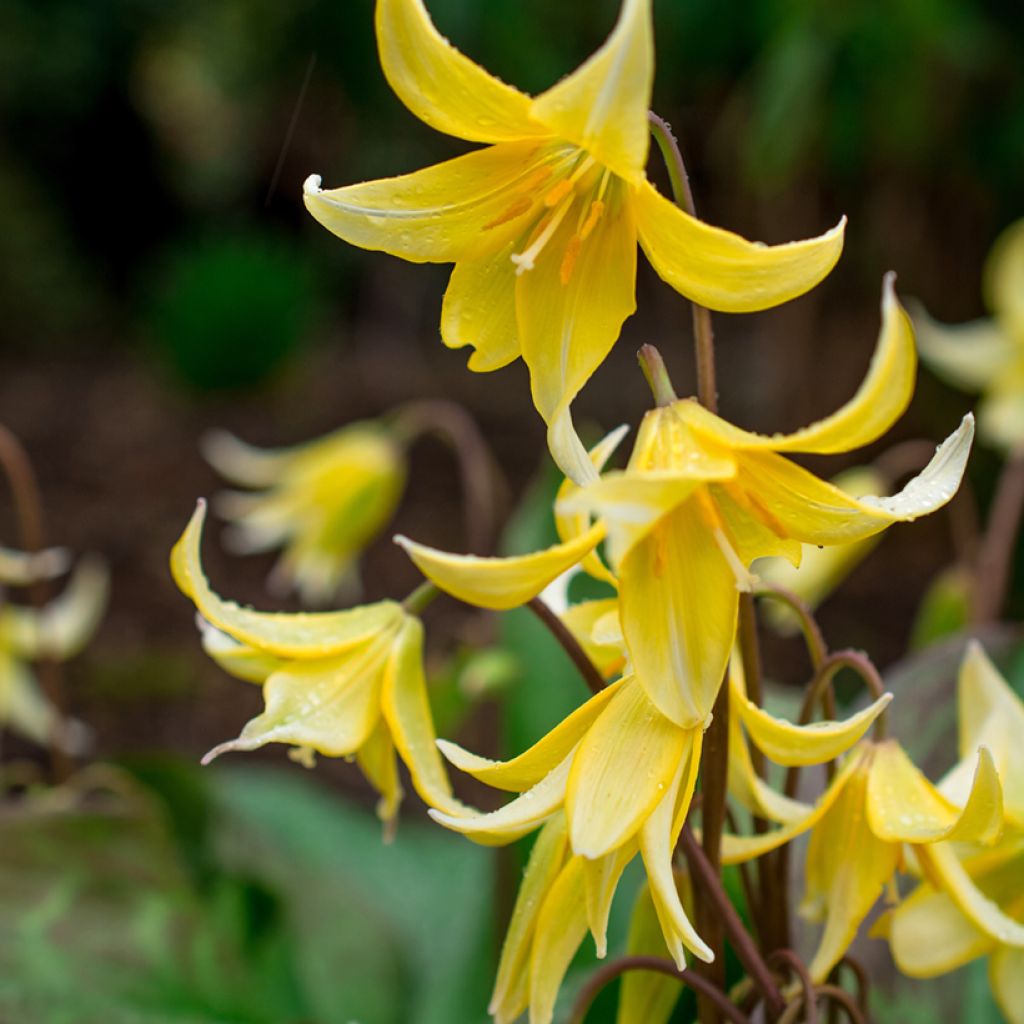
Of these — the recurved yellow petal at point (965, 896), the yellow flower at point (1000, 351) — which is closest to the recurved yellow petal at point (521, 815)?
the recurved yellow petal at point (965, 896)

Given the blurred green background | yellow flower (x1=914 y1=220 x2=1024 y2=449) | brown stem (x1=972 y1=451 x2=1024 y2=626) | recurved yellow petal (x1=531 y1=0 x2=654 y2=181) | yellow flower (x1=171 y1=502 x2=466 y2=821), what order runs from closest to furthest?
recurved yellow petal (x1=531 y1=0 x2=654 y2=181) < yellow flower (x1=171 y1=502 x2=466 y2=821) < the blurred green background < brown stem (x1=972 y1=451 x2=1024 y2=626) < yellow flower (x1=914 y1=220 x2=1024 y2=449)

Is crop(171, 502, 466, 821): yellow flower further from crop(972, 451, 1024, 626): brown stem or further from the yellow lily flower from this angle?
crop(972, 451, 1024, 626): brown stem

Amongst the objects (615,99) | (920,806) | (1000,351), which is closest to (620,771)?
(920,806)

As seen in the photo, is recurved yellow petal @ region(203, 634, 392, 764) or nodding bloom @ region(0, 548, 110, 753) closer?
recurved yellow petal @ region(203, 634, 392, 764)

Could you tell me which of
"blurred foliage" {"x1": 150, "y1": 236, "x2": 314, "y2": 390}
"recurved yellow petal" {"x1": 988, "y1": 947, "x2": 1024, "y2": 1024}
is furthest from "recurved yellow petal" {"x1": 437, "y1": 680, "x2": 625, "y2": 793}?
"blurred foliage" {"x1": 150, "y1": 236, "x2": 314, "y2": 390}

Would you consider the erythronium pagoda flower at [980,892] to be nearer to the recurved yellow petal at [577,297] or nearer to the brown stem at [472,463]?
the recurved yellow petal at [577,297]

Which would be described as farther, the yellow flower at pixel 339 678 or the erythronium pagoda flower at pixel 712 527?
the yellow flower at pixel 339 678

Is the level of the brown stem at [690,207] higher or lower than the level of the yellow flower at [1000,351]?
higher
